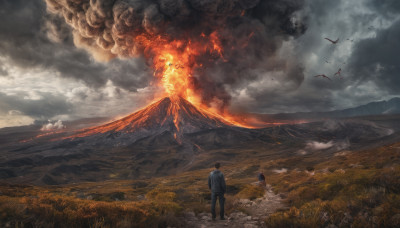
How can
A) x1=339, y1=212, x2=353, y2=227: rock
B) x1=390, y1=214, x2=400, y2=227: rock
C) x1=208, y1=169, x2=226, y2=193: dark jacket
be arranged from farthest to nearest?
x1=208, y1=169, x2=226, y2=193: dark jacket < x1=339, y1=212, x2=353, y2=227: rock < x1=390, y1=214, x2=400, y2=227: rock

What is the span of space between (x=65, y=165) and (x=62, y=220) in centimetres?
18386

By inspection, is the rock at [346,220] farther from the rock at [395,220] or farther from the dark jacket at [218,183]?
the dark jacket at [218,183]

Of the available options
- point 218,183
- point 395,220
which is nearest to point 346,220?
point 395,220

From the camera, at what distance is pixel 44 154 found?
190 m

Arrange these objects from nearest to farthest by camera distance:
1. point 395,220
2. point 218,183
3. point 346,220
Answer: point 395,220 < point 346,220 < point 218,183

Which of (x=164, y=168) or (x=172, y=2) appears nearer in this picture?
(x=172, y=2)

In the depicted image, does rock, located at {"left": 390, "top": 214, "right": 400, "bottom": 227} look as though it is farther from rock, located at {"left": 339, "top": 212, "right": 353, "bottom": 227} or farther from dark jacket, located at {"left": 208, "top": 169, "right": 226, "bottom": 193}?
dark jacket, located at {"left": 208, "top": 169, "right": 226, "bottom": 193}

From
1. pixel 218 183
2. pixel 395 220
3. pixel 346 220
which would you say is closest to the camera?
pixel 395 220

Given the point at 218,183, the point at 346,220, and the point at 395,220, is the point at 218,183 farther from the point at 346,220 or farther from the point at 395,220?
the point at 395,220

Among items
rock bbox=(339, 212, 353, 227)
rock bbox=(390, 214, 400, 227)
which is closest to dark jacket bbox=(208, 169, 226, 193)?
rock bbox=(339, 212, 353, 227)

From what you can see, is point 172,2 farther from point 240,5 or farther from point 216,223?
point 216,223

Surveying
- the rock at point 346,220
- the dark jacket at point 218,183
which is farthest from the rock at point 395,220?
the dark jacket at point 218,183

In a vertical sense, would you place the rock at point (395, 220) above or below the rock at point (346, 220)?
above

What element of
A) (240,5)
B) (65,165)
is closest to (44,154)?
(65,165)
